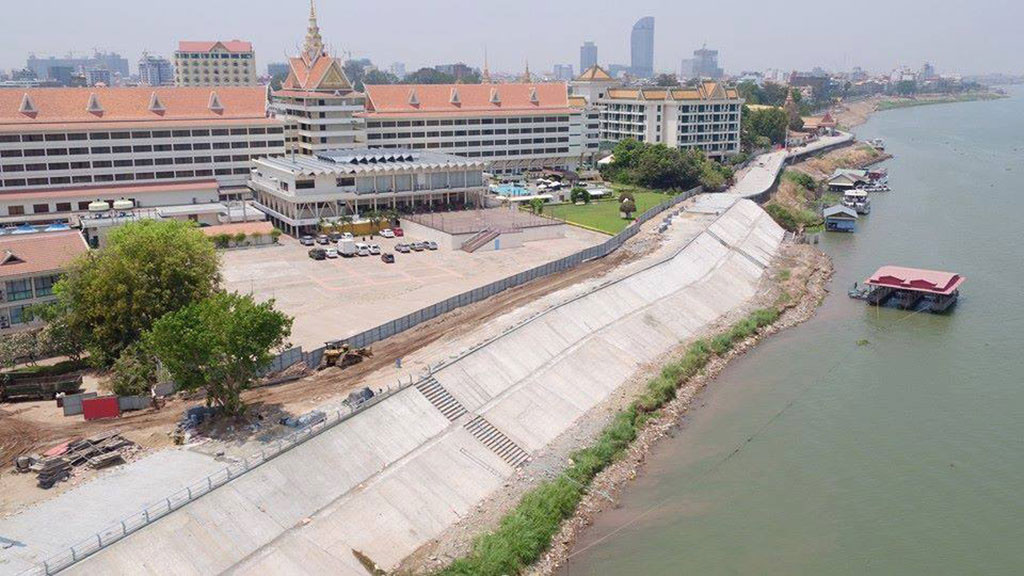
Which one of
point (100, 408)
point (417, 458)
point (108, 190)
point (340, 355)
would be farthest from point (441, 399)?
point (108, 190)

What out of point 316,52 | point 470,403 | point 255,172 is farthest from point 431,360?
point 316,52

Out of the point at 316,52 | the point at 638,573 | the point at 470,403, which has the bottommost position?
the point at 638,573

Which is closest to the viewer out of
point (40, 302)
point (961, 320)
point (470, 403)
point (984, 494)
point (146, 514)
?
point (146, 514)

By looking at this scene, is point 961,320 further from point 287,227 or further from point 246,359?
point 287,227

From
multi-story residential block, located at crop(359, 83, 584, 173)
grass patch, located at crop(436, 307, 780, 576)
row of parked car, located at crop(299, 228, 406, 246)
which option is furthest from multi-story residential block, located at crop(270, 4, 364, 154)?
grass patch, located at crop(436, 307, 780, 576)

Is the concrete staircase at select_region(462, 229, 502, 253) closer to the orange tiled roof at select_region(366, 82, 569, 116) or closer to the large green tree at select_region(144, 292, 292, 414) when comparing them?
the large green tree at select_region(144, 292, 292, 414)
